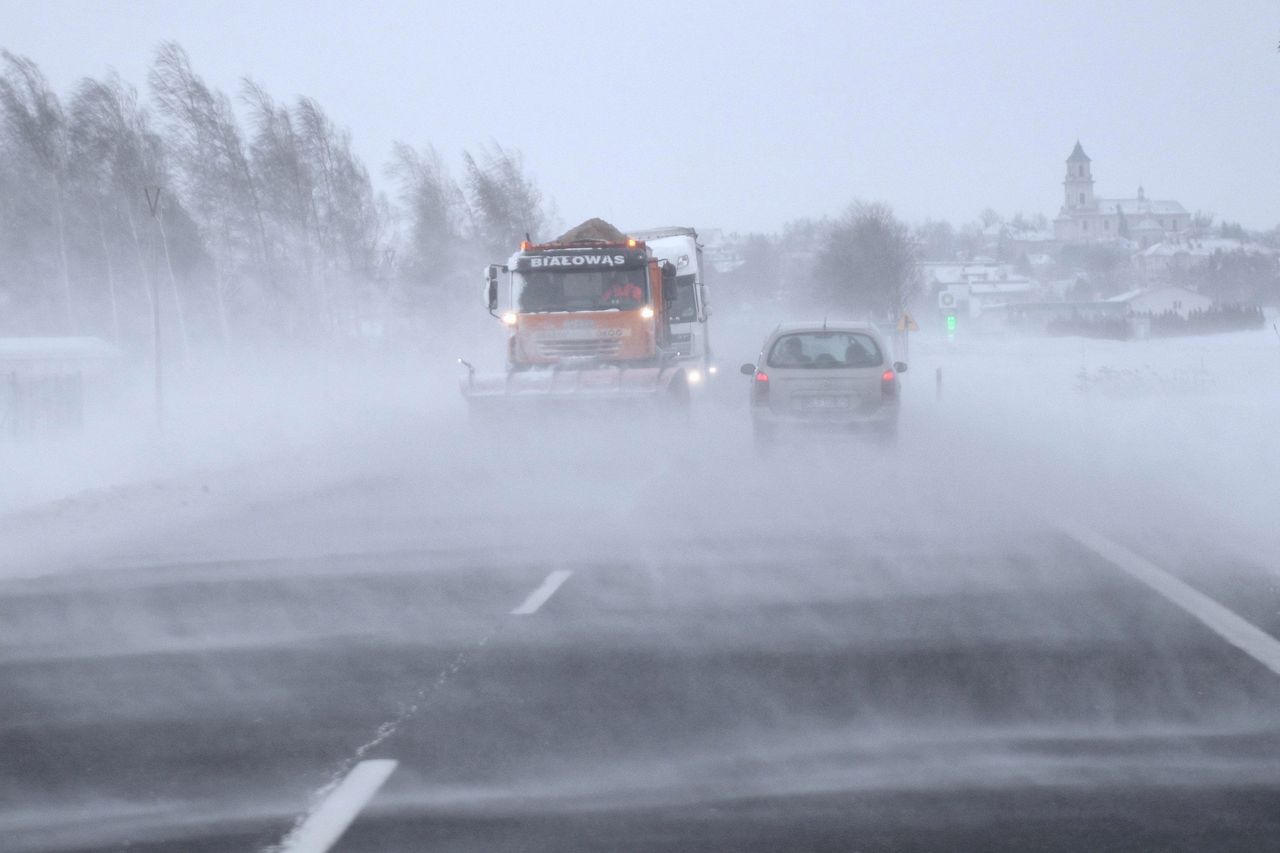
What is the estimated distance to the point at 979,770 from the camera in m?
5.64

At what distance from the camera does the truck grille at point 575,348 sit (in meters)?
24.2

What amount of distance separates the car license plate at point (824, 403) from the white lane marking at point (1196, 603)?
6570 millimetres

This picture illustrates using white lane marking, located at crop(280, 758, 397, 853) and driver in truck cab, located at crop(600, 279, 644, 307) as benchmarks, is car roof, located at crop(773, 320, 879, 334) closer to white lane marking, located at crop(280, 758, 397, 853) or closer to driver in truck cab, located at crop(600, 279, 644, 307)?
driver in truck cab, located at crop(600, 279, 644, 307)

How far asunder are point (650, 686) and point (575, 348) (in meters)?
17.4

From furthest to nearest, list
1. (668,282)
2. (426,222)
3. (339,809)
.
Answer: (426,222) → (668,282) → (339,809)

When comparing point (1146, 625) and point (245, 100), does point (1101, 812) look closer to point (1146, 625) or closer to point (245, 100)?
point (1146, 625)

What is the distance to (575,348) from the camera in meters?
24.3

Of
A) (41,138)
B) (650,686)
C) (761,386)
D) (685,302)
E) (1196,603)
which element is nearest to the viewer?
(650,686)

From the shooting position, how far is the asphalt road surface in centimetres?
514

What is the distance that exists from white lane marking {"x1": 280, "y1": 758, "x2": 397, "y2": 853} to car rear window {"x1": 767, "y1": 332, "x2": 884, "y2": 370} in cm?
1360

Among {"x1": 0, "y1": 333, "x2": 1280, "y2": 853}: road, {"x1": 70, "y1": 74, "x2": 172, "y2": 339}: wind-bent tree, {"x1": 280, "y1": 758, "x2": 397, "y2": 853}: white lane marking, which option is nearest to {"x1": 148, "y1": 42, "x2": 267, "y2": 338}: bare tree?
{"x1": 70, "y1": 74, "x2": 172, "y2": 339}: wind-bent tree

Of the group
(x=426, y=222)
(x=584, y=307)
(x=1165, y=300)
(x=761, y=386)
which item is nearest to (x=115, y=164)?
(x=426, y=222)

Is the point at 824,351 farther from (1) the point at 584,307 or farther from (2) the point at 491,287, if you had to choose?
(2) the point at 491,287

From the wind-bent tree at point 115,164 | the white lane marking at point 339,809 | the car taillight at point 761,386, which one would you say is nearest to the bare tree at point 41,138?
the wind-bent tree at point 115,164
